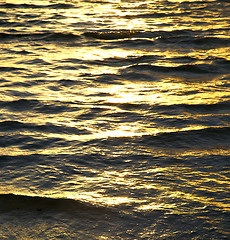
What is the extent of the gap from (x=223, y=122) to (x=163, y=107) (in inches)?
23.7

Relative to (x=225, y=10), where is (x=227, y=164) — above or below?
below

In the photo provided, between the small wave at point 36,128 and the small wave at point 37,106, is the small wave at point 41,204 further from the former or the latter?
the small wave at point 37,106

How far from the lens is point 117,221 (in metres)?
2.49

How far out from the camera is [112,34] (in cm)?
682

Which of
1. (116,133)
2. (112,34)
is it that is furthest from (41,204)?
(112,34)

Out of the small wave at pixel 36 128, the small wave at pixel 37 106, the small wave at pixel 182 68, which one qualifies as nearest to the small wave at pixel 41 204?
the small wave at pixel 36 128

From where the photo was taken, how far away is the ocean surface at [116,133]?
2.52 meters

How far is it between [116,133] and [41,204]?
1103 mm

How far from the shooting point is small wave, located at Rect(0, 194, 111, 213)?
2615 mm

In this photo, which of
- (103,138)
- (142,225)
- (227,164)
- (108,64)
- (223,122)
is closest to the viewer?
(142,225)

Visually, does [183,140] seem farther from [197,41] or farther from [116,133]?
[197,41]

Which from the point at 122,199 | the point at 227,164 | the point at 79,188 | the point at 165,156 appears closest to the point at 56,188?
the point at 79,188

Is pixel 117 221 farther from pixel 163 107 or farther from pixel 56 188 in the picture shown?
pixel 163 107

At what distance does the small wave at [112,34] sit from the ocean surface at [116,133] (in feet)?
0.16
